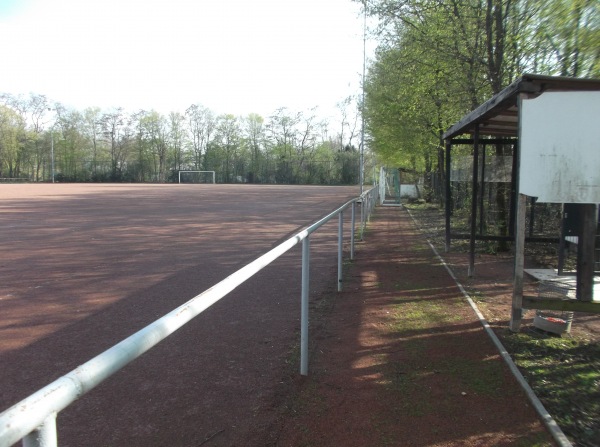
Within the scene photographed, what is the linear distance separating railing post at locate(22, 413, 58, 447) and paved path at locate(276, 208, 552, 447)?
7.05 feet

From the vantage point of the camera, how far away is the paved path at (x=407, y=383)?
3184 mm

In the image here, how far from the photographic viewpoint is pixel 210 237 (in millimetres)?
12945

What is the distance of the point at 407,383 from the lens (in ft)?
12.9

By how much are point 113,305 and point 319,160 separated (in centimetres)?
8061

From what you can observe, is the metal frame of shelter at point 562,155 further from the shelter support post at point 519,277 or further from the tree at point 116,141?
the tree at point 116,141

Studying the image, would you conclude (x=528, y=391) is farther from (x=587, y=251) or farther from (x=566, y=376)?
(x=587, y=251)

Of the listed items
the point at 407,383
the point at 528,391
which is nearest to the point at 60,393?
the point at 407,383

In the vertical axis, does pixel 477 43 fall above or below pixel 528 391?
above

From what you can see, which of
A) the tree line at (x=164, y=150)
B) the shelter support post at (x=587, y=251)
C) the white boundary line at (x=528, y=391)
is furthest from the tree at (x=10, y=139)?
the shelter support post at (x=587, y=251)

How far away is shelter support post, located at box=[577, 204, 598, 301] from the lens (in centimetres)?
475

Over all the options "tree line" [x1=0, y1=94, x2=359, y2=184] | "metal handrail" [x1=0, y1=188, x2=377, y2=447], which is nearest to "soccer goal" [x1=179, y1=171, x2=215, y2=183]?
"tree line" [x1=0, y1=94, x2=359, y2=184]

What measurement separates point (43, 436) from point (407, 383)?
10.7 feet

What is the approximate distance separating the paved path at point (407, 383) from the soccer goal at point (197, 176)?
81.5m

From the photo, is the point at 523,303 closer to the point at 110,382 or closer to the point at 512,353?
the point at 512,353
